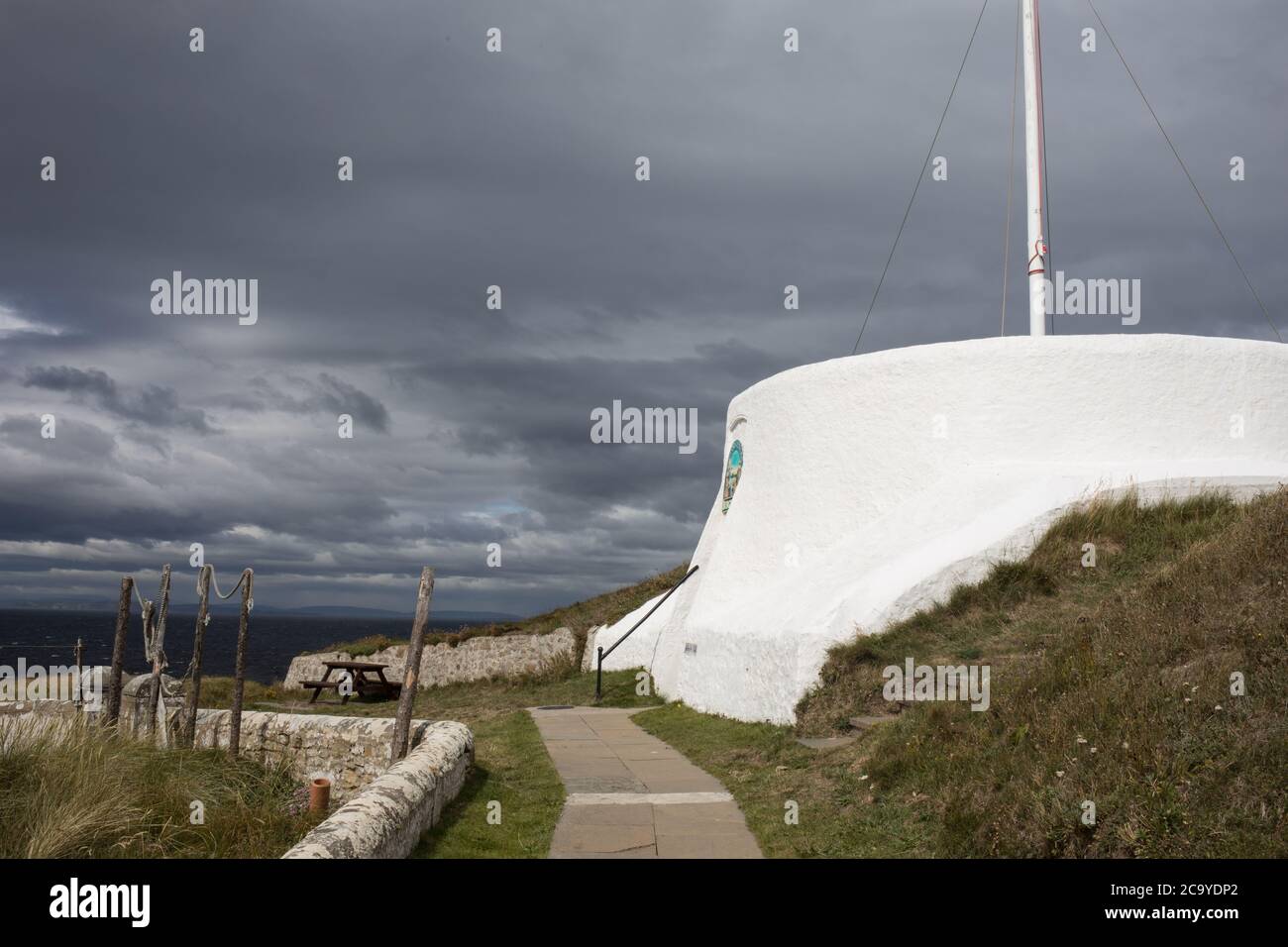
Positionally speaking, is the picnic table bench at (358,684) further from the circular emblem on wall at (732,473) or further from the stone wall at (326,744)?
the stone wall at (326,744)

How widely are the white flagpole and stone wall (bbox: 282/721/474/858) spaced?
34.8ft

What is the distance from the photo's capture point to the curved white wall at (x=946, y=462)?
36.9ft

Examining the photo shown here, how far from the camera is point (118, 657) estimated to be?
1079cm

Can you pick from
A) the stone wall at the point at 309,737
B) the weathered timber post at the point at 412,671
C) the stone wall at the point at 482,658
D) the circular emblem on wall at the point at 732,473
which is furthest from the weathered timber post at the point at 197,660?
the stone wall at the point at 482,658

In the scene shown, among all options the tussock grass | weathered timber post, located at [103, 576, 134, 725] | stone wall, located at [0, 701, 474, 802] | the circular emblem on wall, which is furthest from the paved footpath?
the circular emblem on wall

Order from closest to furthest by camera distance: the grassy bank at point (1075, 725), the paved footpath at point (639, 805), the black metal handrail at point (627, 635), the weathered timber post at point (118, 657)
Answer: the grassy bank at point (1075, 725)
the paved footpath at point (639, 805)
the weathered timber post at point (118, 657)
the black metal handrail at point (627, 635)

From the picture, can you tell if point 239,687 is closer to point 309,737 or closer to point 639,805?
point 309,737

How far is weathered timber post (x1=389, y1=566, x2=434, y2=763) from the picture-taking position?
8.55 metres

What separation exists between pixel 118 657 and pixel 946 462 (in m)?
11.0

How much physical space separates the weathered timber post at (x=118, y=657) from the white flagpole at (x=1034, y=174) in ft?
42.8

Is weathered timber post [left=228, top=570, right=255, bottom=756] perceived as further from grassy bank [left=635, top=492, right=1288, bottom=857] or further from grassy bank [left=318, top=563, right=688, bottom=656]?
grassy bank [left=318, top=563, right=688, bottom=656]

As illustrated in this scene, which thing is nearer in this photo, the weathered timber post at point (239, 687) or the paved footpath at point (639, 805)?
the paved footpath at point (639, 805)

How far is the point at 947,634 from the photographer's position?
10.2 metres
